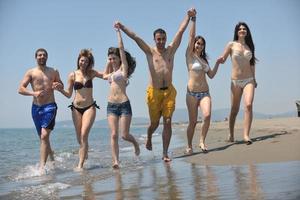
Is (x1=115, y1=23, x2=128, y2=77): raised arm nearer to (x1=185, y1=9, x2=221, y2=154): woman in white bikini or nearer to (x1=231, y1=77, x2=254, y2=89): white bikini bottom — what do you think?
(x1=185, y1=9, x2=221, y2=154): woman in white bikini

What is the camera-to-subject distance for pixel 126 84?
289 inches

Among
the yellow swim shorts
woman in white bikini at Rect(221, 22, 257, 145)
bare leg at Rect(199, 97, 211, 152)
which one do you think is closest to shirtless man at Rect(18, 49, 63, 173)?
the yellow swim shorts

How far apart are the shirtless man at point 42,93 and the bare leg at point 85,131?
569mm

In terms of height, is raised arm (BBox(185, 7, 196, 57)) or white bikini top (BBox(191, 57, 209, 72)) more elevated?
raised arm (BBox(185, 7, 196, 57))

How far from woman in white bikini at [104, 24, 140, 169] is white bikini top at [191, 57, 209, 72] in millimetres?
1107

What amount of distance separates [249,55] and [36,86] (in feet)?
12.3

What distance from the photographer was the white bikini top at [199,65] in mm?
7824

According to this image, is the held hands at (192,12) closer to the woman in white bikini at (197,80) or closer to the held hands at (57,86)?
the woman in white bikini at (197,80)

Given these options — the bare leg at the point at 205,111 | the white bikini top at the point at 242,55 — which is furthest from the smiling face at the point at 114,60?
the white bikini top at the point at 242,55

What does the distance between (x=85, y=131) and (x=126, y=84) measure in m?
1.02

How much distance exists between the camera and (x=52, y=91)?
25.4ft

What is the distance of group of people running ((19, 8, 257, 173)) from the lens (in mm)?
7312

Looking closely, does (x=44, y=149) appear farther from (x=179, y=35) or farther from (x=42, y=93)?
(x=179, y=35)

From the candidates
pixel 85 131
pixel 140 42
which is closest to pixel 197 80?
pixel 140 42
